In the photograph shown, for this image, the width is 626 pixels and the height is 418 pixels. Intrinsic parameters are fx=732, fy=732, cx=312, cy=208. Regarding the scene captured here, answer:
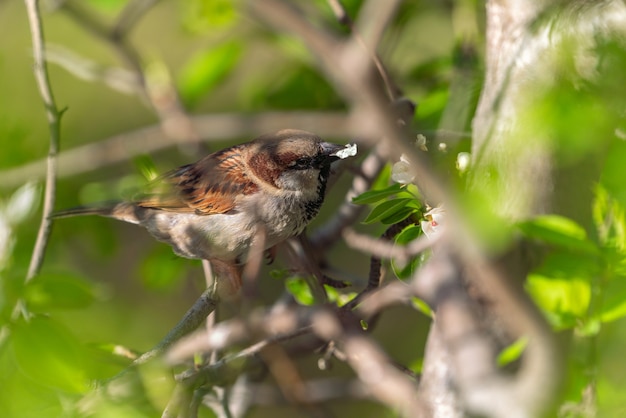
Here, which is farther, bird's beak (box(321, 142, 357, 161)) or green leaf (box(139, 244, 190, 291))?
green leaf (box(139, 244, 190, 291))

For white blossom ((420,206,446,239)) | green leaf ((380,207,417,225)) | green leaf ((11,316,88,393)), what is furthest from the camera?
green leaf ((380,207,417,225))

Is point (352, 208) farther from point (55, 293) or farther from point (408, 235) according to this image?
point (55, 293)

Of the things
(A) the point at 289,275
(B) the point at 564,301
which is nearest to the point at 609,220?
(B) the point at 564,301

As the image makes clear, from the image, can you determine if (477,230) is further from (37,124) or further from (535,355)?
(37,124)

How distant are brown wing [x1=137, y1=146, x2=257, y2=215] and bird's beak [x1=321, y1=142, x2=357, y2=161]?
16.3 inches

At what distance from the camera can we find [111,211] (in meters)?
2.82

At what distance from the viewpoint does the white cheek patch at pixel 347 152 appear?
7.36 feet

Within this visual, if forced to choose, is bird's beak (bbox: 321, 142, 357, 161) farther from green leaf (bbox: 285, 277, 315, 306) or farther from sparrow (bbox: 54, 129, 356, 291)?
green leaf (bbox: 285, 277, 315, 306)

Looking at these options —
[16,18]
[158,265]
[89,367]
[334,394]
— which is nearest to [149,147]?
[89,367]

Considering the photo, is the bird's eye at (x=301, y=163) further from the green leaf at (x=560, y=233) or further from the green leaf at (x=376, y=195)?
the green leaf at (x=560, y=233)

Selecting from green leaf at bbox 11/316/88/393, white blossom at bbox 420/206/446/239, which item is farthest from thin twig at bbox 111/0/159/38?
green leaf at bbox 11/316/88/393

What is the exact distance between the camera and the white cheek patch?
2.24 m

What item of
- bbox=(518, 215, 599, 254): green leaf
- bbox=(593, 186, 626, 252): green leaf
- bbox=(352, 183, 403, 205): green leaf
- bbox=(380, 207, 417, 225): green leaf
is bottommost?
bbox=(593, 186, 626, 252): green leaf

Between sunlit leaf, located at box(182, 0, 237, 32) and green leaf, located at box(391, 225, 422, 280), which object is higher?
sunlit leaf, located at box(182, 0, 237, 32)
